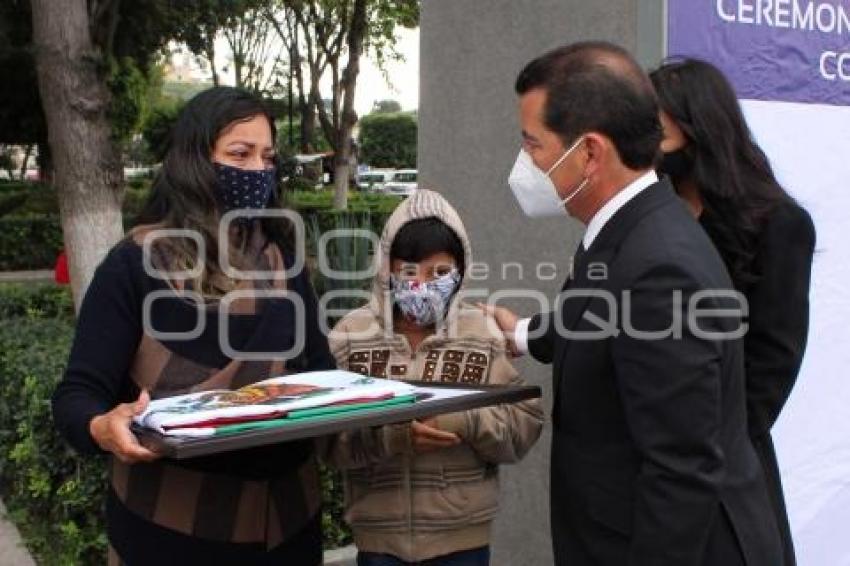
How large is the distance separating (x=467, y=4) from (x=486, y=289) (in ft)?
3.62

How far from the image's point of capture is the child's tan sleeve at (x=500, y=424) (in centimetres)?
248

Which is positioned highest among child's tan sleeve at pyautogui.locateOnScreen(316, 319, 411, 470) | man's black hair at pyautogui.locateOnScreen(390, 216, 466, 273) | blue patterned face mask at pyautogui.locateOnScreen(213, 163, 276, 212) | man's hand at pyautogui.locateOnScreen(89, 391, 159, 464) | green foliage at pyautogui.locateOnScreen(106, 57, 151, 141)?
green foliage at pyautogui.locateOnScreen(106, 57, 151, 141)

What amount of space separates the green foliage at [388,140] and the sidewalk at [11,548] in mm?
55443

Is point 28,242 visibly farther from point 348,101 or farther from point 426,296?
point 426,296

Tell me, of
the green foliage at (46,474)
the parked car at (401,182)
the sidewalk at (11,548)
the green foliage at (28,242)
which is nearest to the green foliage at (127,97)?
the green foliage at (28,242)

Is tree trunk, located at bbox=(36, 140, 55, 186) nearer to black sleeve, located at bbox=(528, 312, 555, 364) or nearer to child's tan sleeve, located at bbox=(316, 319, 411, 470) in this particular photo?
child's tan sleeve, located at bbox=(316, 319, 411, 470)

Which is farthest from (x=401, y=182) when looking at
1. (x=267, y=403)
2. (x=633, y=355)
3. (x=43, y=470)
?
(x=633, y=355)

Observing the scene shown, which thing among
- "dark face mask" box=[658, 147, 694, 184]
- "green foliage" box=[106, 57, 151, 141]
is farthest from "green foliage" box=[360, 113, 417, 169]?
"dark face mask" box=[658, 147, 694, 184]

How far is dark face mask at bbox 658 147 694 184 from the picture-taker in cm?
224

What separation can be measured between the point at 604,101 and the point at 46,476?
359 cm

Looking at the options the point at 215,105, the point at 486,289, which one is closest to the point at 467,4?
the point at 486,289

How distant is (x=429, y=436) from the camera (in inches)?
96.1

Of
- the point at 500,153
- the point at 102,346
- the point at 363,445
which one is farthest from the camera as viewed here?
the point at 500,153

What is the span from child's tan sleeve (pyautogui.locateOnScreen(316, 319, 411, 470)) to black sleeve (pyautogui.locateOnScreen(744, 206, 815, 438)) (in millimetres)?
833
